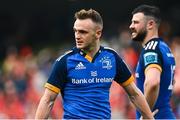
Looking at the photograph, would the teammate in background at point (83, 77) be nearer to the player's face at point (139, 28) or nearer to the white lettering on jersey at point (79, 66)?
the white lettering on jersey at point (79, 66)

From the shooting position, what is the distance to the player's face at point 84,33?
8040 millimetres

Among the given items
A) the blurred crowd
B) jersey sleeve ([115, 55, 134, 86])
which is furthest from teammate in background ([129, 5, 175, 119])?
the blurred crowd

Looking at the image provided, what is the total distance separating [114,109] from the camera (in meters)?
15.7

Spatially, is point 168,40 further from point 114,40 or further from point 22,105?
point 22,105

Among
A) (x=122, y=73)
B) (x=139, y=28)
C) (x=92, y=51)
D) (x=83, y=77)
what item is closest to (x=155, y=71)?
(x=122, y=73)

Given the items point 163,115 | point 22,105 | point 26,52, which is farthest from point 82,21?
point 26,52

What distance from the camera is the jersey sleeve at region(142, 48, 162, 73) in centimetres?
882

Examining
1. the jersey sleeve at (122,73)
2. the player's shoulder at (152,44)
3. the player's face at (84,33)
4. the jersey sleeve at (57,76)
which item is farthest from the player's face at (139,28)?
the jersey sleeve at (57,76)

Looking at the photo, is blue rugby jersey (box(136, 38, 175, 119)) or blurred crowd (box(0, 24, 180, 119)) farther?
blurred crowd (box(0, 24, 180, 119))

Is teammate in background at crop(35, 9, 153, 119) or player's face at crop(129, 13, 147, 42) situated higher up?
player's face at crop(129, 13, 147, 42)

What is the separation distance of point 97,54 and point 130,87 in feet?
1.82

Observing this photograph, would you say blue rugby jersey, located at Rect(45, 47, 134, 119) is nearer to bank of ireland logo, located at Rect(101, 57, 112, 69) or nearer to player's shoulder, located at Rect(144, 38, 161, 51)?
bank of ireland logo, located at Rect(101, 57, 112, 69)

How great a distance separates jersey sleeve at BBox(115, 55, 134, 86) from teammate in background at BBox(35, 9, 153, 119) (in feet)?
0.16

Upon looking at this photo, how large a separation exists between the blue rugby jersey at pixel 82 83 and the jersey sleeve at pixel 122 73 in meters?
0.15
